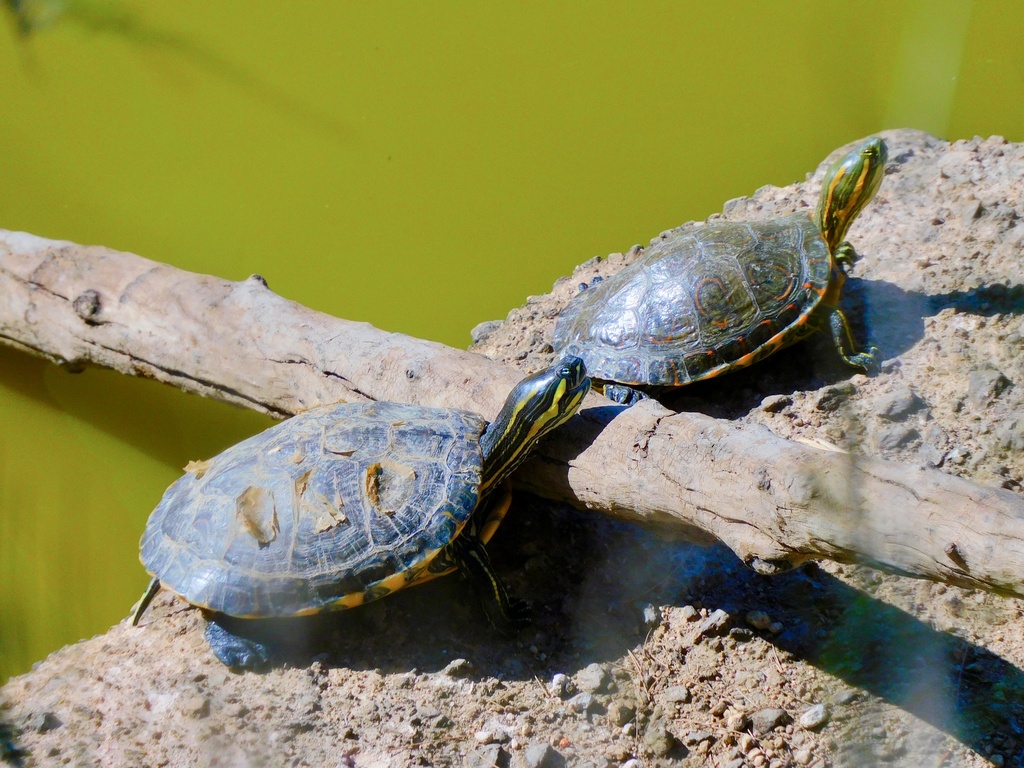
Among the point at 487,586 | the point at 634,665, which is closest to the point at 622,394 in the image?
the point at 487,586

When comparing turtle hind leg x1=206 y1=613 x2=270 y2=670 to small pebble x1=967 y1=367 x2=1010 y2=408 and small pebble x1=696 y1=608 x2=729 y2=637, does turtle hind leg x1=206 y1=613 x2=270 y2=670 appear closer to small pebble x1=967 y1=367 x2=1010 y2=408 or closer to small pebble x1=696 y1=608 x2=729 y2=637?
small pebble x1=696 y1=608 x2=729 y2=637

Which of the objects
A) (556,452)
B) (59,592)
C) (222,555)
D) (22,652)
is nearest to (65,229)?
(59,592)

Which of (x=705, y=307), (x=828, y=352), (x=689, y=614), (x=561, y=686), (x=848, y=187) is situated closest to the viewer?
(x=561, y=686)

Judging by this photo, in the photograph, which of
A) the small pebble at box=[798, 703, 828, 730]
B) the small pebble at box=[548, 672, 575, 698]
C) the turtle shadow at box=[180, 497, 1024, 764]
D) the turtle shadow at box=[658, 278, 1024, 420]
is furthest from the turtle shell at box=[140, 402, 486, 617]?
the turtle shadow at box=[658, 278, 1024, 420]

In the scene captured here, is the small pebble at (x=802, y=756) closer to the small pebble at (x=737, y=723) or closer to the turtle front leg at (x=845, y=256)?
the small pebble at (x=737, y=723)

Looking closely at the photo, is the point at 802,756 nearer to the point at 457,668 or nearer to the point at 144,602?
the point at 457,668

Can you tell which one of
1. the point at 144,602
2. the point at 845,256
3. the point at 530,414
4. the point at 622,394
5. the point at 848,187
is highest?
the point at 848,187

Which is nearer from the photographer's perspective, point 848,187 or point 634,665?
point 634,665
